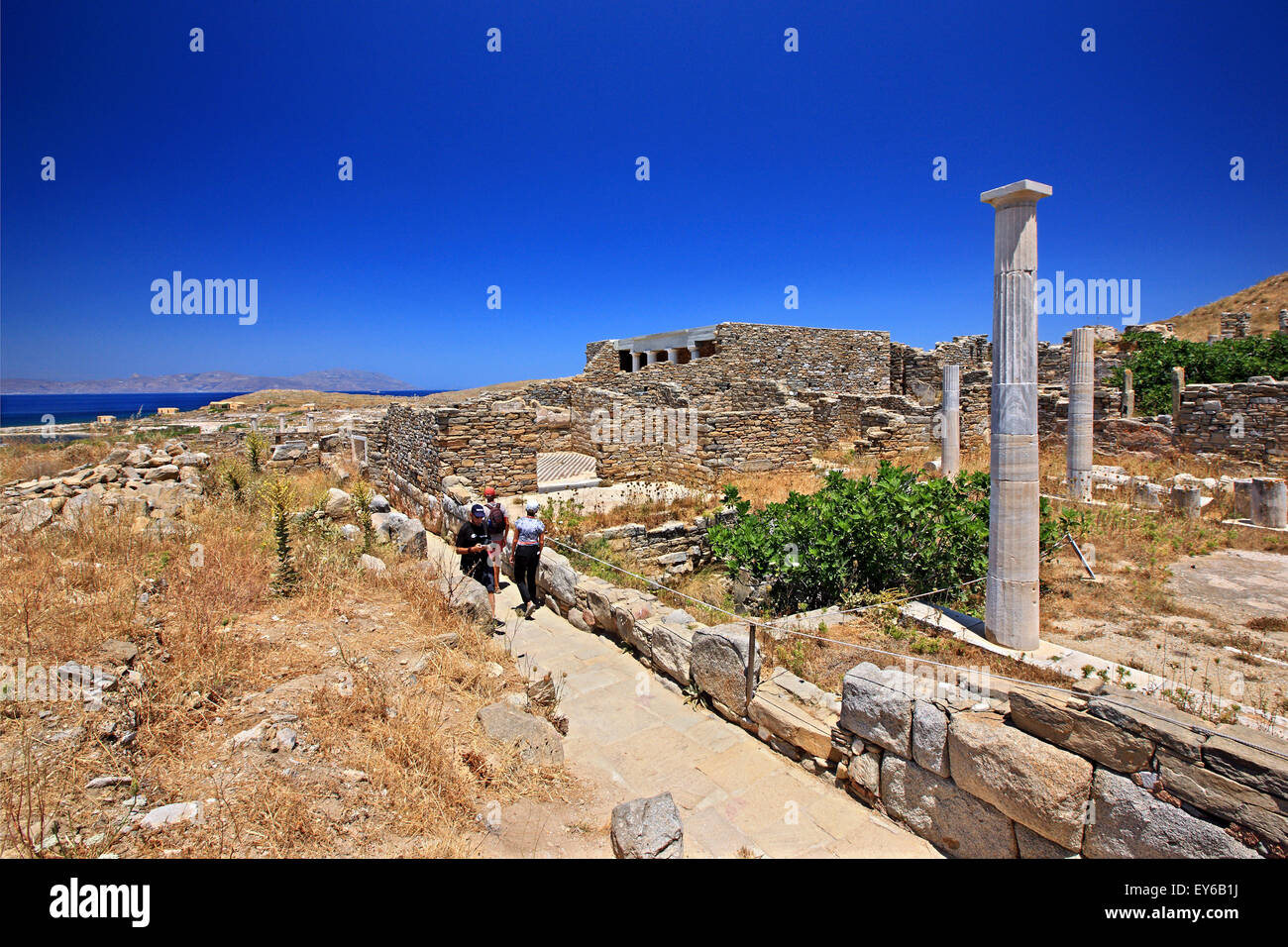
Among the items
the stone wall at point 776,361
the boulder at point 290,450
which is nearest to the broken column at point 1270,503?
the stone wall at point 776,361

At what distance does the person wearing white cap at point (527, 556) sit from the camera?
306 inches

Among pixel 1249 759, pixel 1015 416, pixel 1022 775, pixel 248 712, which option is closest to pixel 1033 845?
pixel 1022 775

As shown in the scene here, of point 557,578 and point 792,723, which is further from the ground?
point 557,578

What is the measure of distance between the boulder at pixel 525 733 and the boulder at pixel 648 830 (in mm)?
986

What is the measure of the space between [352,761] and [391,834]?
733 millimetres

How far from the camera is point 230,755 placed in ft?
11.6

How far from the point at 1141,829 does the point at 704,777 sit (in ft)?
8.05

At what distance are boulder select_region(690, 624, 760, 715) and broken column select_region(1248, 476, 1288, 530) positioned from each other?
987 centimetres

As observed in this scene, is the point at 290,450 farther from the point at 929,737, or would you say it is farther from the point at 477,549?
the point at 929,737

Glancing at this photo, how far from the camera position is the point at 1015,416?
5355 mm

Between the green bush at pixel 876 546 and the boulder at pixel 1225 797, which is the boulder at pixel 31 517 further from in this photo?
the boulder at pixel 1225 797

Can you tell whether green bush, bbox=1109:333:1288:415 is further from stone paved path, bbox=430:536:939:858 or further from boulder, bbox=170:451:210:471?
boulder, bbox=170:451:210:471
